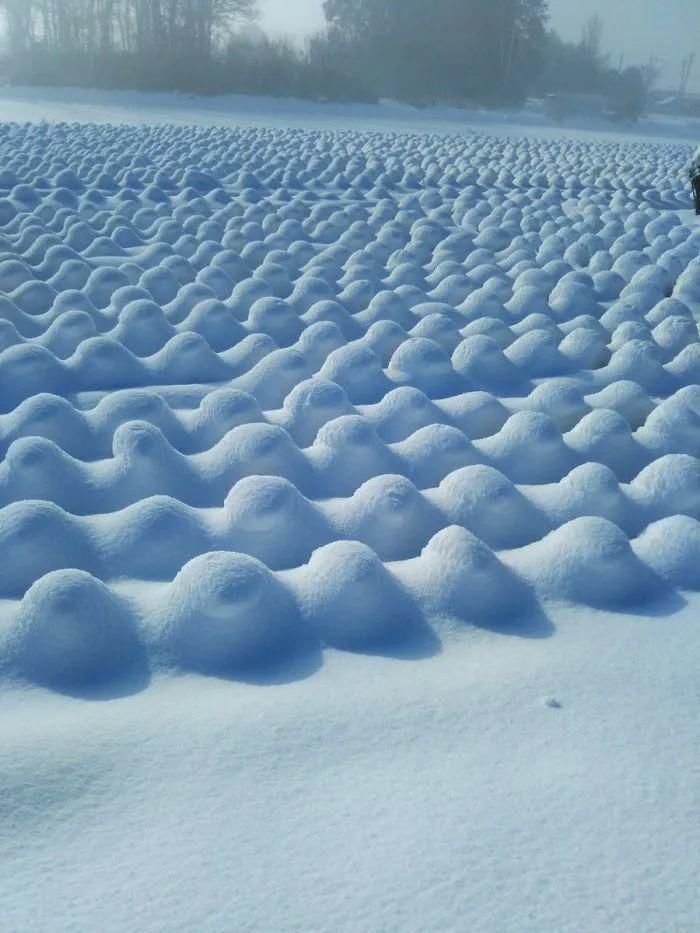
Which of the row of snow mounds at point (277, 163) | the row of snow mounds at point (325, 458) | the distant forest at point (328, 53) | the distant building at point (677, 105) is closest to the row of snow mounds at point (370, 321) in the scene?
the row of snow mounds at point (325, 458)

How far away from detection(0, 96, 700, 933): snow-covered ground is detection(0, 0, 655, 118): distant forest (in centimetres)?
2232

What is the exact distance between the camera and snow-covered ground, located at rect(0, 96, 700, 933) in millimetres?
1339

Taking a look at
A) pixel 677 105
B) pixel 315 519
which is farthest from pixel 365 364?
pixel 677 105

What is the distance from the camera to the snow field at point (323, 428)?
1.89 m

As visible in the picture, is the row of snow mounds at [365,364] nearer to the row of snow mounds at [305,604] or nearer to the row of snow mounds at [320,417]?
the row of snow mounds at [320,417]

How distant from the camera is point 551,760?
5.10 ft

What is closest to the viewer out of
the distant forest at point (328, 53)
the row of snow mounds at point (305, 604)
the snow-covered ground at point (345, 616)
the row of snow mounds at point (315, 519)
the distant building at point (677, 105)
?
the snow-covered ground at point (345, 616)

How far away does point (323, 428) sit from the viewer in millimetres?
2748

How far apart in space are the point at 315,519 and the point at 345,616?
42cm

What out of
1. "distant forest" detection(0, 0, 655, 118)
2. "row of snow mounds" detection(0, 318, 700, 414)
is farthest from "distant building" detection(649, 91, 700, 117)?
"row of snow mounds" detection(0, 318, 700, 414)

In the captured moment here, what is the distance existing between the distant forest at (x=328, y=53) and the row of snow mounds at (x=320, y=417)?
22838 millimetres

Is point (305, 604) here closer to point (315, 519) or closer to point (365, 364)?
point (315, 519)

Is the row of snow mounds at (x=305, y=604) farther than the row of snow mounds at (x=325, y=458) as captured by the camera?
No

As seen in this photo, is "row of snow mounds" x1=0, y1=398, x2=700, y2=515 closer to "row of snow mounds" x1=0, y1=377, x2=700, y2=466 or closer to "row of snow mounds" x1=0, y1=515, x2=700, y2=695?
"row of snow mounds" x1=0, y1=377, x2=700, y2=466
